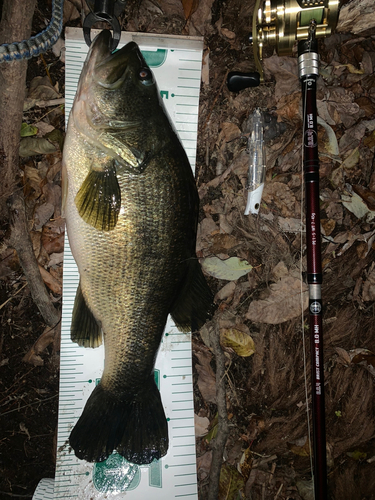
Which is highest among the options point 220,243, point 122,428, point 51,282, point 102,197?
point 102,197

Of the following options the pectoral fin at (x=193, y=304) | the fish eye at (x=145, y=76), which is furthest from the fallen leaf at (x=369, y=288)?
the fish eye at (x=145, y=76)

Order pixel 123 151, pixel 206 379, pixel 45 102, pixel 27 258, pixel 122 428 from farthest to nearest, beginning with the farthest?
pixel 206 379 → pixel 45 102 → pixel 27 258 → pixel 122 428 → pixel 123 151

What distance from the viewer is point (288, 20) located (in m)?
2.01

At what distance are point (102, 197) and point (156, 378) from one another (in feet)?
4.12

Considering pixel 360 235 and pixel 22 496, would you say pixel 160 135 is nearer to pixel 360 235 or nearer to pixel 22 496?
pixel 360 235

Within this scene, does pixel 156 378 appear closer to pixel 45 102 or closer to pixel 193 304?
pixel 193 304

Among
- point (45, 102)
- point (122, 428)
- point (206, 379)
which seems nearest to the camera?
point (122, 428)

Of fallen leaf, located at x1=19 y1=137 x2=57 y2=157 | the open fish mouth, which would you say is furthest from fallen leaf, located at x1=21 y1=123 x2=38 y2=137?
the open fish mouth

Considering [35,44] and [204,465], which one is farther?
[204,465]

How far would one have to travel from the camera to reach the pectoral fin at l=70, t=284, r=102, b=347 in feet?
6.47

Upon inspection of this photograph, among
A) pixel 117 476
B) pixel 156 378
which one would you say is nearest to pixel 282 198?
pixel 156 378

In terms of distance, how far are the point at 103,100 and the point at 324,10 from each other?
1.35 metres

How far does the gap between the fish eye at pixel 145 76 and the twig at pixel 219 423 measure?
60.3 inches

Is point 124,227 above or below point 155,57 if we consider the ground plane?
below
